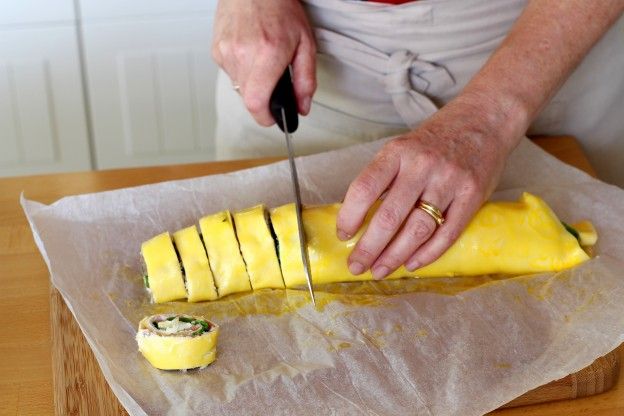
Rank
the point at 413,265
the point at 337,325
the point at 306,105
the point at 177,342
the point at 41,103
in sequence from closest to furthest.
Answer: the point at 177,342, the point at 337,325, the point at 413,265, the point at 306,105, the point at 41,103

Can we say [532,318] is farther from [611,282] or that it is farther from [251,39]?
[251,39]

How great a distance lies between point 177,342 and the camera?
1278 mm

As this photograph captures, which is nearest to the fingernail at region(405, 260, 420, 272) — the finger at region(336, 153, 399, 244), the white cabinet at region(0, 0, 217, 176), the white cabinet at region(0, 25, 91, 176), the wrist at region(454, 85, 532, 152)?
the finger at region(336, 153, 399, 244)

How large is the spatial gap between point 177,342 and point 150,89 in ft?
5.31

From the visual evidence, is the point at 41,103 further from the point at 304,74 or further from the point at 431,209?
the point at 431,209

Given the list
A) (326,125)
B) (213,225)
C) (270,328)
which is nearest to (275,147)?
(326,125)

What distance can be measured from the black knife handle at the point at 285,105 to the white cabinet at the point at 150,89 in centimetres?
112

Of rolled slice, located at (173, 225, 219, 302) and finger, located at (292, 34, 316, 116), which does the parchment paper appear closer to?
rolled slice, located at (173, 225, 219, 302)

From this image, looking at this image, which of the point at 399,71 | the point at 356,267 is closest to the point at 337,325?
the point at 356,267

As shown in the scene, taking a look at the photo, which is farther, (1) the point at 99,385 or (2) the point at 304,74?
(2) the point at 304,74

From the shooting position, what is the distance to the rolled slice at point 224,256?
148cm

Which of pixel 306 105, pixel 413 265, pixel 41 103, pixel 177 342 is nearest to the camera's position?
pixel 177 342

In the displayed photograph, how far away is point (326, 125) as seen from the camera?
194 cm

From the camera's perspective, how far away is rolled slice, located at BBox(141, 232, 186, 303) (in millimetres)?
1452
